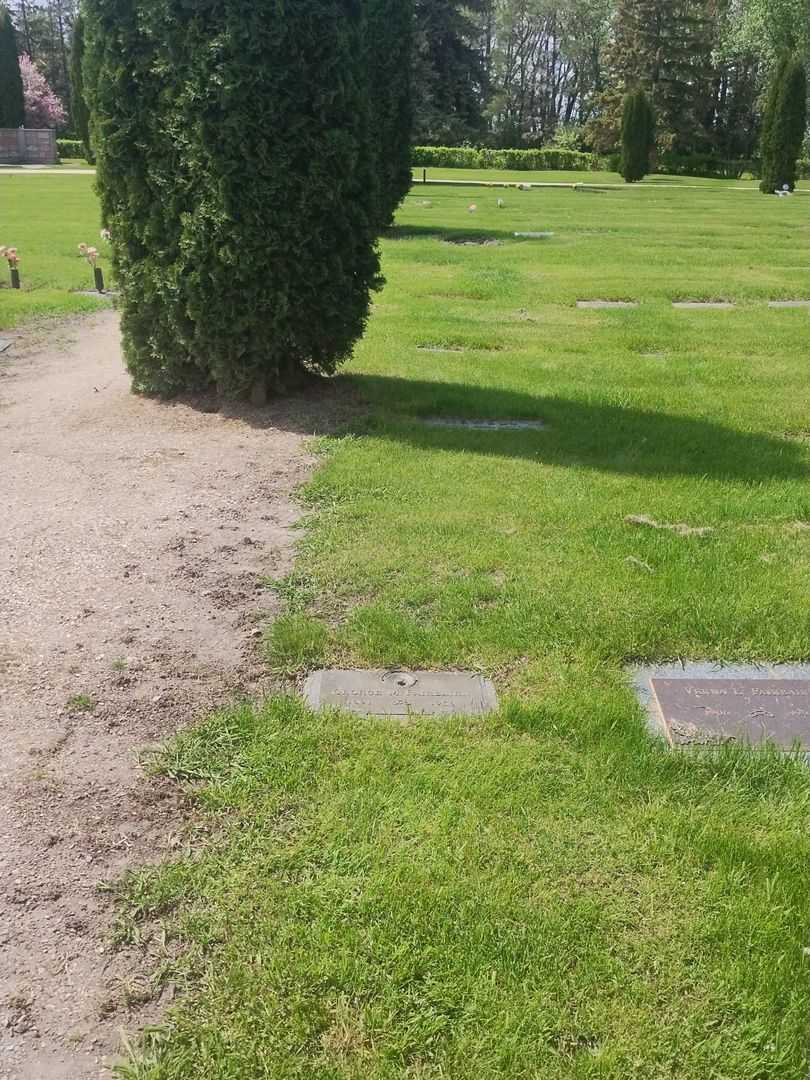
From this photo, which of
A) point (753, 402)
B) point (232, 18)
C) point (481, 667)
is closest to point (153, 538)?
point (481, 667)

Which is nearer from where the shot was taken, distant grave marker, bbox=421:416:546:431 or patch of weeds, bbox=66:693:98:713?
patch of weeds, bbox=66:693:98:713

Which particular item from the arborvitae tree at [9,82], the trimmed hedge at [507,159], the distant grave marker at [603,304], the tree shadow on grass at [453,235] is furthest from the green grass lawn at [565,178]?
the distant grave marker at [603,304]

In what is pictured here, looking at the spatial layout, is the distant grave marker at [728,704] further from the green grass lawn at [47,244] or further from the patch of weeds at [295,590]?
the green grass lawn at [47,244]

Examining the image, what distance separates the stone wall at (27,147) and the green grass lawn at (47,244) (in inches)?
590

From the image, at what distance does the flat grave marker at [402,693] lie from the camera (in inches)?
121

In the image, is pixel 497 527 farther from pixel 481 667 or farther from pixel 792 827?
pixel 792 827

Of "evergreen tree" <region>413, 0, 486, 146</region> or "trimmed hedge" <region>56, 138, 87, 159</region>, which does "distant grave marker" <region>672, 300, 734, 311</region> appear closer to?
"evergreen tree" <region>413, 0, 486, 146</region>

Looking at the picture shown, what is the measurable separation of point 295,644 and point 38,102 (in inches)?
2468

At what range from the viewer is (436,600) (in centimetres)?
379

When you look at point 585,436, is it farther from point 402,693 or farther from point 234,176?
point 402,693

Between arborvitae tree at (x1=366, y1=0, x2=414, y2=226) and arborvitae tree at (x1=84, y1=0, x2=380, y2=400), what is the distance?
8.04 meters

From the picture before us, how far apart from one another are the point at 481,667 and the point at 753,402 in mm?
4708

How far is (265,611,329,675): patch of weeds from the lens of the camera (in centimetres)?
331

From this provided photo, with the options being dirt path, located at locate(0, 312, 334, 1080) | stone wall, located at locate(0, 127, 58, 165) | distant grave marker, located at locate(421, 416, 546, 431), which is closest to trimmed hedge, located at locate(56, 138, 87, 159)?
stone wall, located at locate(0, 127, 58, 165)
